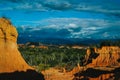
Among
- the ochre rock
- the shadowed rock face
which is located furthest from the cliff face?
the ochre rock

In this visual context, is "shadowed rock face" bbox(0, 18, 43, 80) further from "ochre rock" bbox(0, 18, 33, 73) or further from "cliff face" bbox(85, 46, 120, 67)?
"cliff face" bbox(85, 46, 120, 67)

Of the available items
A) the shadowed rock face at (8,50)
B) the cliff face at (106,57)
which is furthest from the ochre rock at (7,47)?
the cliff face at (106,57)

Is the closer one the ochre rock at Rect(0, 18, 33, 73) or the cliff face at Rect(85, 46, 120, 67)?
the ochre rock at Rect(0, 18, 33, 73)

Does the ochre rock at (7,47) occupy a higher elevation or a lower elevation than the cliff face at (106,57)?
higher

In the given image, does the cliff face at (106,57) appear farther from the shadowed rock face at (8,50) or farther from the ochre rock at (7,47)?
the ochre rock at (7,47)

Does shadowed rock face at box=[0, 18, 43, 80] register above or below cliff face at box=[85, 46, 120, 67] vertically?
above

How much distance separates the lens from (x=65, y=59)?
123125 mm

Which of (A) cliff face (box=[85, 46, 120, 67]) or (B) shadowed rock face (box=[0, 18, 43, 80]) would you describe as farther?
(A) cliff face (box=[85, 46, 120, 67])

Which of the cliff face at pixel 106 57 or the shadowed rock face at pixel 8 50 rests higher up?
the shadowed rock face at pixel 8 50

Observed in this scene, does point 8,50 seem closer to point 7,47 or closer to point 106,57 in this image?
point 7,47

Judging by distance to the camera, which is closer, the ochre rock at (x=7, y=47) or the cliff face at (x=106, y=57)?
the ochre rock at (x=7, y=47)

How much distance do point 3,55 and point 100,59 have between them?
37897mm

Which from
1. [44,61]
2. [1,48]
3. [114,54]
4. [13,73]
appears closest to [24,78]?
[13,73]

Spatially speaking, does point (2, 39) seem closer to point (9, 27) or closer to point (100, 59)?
point (9, 27)
